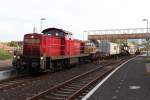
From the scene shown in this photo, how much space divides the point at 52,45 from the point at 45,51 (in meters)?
1.45

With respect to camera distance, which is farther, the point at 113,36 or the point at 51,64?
the point at 113,36

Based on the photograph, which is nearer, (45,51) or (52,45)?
(45,51)

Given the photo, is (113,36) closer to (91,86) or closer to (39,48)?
(39,48)

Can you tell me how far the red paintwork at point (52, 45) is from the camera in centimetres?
2083

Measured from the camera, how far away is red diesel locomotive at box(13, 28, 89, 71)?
66.3 feet

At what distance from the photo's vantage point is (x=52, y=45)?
22297 millimetres

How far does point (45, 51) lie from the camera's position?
2097 cm

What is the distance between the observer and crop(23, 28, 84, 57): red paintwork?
2083cm

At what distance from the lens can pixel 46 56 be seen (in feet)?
68.2

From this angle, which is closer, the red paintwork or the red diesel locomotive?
the red diesel locomotive

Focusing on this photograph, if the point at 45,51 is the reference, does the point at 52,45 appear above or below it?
above

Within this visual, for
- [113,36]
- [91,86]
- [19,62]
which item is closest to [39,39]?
[19,62]

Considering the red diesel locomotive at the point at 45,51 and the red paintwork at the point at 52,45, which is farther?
the red paintwork at the point at 52,45

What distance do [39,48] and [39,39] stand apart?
0.63m
